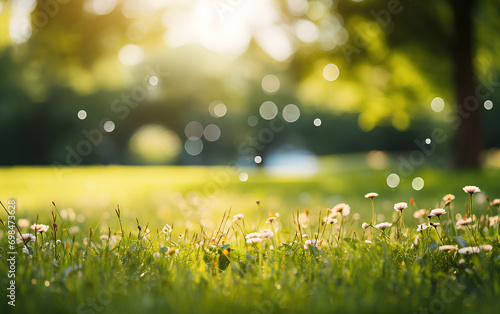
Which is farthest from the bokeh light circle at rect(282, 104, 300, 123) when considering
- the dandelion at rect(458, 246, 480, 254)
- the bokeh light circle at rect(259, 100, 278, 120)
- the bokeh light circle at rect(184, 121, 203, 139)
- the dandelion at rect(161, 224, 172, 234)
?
the dandelion at rect(458, 246, 480, 254)

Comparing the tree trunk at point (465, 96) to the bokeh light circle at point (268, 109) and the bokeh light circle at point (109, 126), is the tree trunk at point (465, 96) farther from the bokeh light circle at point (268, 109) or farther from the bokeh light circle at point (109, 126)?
the bokeh light circle at point (109, 126)

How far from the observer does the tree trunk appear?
29.4 ft

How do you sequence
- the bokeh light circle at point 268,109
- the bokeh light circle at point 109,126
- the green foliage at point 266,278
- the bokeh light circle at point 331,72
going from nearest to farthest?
the green foliage at point 266,278 → the bokeh light circle at point 331,72 → the bokeh light circle at point 268,109 → the bokeh light circle at point 109,126

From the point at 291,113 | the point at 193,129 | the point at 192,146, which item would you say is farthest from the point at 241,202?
the point at 192,146

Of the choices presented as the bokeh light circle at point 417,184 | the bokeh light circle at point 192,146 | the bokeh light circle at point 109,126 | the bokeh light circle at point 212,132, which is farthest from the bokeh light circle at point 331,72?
the bokeh light circle at point 192,146

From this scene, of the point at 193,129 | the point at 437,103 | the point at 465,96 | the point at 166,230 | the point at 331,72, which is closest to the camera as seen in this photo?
the point at 166,230

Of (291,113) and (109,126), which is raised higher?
(291,113)

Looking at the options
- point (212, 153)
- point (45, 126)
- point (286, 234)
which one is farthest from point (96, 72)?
point (212, 153)

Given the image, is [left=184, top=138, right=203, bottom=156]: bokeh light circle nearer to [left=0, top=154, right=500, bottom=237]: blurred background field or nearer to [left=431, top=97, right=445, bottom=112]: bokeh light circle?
[left=431, top=97, right=445, bottom=112]: bokeh light circle

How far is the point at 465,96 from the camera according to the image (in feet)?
29.7

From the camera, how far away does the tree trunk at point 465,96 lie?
896cm

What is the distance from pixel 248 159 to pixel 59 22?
80.2ft

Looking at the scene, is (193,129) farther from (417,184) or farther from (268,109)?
(417,184)

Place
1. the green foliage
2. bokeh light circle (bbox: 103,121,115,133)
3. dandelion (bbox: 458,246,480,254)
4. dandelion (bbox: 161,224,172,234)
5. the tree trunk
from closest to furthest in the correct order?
the green foliage → dandelion (bbox: 458,246,480,254) → dandelion (bbox: 161,224,172,234) → the tree trunk → bokeh light circle (bbox: 103,121,115,133)
